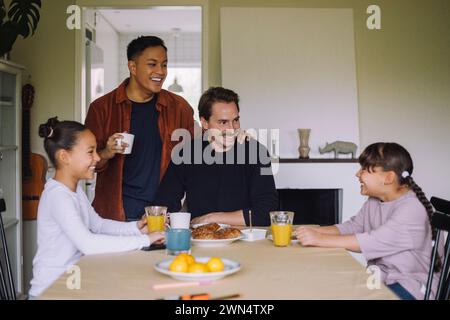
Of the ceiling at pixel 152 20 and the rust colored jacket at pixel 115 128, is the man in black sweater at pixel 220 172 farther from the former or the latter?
the ceiling at pixel 152 20

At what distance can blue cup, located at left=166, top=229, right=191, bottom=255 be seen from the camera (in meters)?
1.71

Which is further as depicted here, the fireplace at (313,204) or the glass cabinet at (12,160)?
the fireplace at (313,204)

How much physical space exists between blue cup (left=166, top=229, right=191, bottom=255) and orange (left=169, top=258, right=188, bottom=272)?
263 mm

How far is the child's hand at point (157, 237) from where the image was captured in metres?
1.85

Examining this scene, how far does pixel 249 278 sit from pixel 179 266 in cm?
18

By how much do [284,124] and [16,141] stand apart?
74.3 inches

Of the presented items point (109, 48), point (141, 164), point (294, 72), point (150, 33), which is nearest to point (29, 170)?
point (141, 164)

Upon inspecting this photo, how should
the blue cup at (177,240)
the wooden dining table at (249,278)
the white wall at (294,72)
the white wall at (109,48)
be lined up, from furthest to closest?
the white wall at (109,48)
the white wall at (294,72)
the blue cup at (177,240)
the wooden dining table at (249,278)

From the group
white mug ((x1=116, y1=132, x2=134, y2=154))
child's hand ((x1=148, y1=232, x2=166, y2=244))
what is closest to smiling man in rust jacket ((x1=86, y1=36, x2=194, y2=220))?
white mug ((x1=116, y1=132, x2=134, y2=154))

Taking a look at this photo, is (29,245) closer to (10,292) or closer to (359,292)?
(10,292)

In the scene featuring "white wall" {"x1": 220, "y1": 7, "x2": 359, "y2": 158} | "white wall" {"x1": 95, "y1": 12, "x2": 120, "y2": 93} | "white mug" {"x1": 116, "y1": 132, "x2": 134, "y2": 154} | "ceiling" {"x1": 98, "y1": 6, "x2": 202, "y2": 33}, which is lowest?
"white mug" {"x1": 116, "y1": 132, "x2": 134, "y2": 154}

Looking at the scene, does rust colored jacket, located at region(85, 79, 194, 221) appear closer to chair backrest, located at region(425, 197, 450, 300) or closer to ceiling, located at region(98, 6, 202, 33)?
Result: chair backrest, located at region(425, 197, 450, 300)

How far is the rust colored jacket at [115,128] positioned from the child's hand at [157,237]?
97cm

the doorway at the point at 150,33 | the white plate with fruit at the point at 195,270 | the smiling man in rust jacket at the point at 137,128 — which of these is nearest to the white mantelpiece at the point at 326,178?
the smiling man in rust jacket at the point at 137,128
